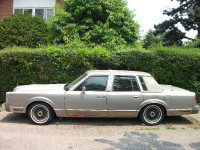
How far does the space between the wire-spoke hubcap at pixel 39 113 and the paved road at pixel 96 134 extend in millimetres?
213

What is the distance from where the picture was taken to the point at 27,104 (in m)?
5.27

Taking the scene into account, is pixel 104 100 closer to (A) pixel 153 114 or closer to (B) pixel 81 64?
(A) pixel 153 114

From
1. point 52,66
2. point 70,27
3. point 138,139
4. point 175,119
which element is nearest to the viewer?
point 138,139

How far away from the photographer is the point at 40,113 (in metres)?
5.32

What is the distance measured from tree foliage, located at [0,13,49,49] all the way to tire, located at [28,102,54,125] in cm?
619

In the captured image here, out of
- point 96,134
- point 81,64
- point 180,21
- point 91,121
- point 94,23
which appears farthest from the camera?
point 180,21

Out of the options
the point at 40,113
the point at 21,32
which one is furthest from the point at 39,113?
the point at 21,32

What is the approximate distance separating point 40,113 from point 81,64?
8.76 feet

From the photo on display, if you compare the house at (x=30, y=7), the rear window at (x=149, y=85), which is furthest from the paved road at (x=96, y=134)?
the house at (x=30, y=7)

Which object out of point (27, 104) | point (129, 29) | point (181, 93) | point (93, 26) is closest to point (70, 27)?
point (93, 26)

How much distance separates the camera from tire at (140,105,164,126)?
5457mm

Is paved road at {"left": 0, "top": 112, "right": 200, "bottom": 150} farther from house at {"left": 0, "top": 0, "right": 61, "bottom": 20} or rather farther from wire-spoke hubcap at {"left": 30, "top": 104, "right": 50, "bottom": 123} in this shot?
house at {"left": 0, "top": 0, "right": 61, "bottom": 20}

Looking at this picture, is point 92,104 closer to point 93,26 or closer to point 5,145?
point 5,145

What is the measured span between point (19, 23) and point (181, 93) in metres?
9.45
